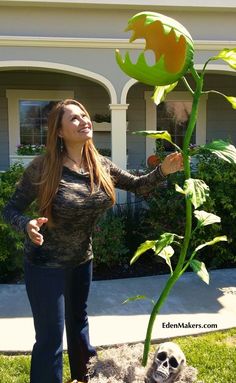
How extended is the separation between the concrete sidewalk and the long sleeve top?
1.48 metres

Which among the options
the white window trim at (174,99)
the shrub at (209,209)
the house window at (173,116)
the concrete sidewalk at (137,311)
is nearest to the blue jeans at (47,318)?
the concrete sidewalk at (137,311)

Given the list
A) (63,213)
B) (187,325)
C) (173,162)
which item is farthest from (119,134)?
(63,213)

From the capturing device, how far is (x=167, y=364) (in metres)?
2.00

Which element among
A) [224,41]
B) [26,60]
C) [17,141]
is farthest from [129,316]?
[17,141]

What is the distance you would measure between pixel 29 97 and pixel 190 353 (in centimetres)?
614

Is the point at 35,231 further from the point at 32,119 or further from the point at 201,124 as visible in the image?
the point at 201,124

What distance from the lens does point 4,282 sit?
5.16m

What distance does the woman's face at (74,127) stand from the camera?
86.4 inches

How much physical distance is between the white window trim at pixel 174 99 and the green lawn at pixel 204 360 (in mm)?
5214

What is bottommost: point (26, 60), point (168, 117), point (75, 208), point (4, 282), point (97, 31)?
point (4, 282)

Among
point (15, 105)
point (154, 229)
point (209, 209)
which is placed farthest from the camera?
point (15, 105)

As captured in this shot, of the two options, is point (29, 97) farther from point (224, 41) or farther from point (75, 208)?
point (75, 208)

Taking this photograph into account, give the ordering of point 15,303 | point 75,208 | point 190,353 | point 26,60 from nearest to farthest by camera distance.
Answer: point 75,208 → point 190,353 → point 15,303 → point 26,60

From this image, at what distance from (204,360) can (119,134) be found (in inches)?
142
